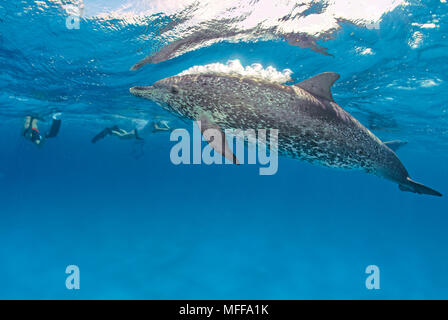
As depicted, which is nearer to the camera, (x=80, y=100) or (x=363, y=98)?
(x=363, y=98)

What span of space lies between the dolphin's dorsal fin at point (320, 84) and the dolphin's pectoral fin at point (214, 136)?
4.79ft

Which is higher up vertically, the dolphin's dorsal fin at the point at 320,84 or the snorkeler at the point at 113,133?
the snorkeler at the point at 113,133

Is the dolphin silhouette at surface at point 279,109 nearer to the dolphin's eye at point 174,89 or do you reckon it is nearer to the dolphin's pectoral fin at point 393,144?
the dolphin's eye at point 174,89

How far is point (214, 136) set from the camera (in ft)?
12.4

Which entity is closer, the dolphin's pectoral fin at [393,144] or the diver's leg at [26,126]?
the dolphin's pectoral fin at [393,144]

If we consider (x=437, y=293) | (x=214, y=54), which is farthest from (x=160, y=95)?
(x=437, y=293)

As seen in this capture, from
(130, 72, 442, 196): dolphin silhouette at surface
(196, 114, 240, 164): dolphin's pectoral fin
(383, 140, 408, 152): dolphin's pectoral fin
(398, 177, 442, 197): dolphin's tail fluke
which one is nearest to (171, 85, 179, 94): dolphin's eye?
(130, 72, 442, 196): dolphin silhouette at surface

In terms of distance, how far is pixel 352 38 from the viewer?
8.42m

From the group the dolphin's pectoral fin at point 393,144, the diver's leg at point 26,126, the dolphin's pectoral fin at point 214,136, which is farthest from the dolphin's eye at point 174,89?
the diver's leg at point 26,126

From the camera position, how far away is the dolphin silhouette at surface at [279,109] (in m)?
3.56

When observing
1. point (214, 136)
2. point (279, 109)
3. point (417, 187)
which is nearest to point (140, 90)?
point (214, 136)

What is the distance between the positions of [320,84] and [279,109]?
91 centimetres

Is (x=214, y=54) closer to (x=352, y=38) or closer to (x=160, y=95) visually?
(x=352, y=38)
